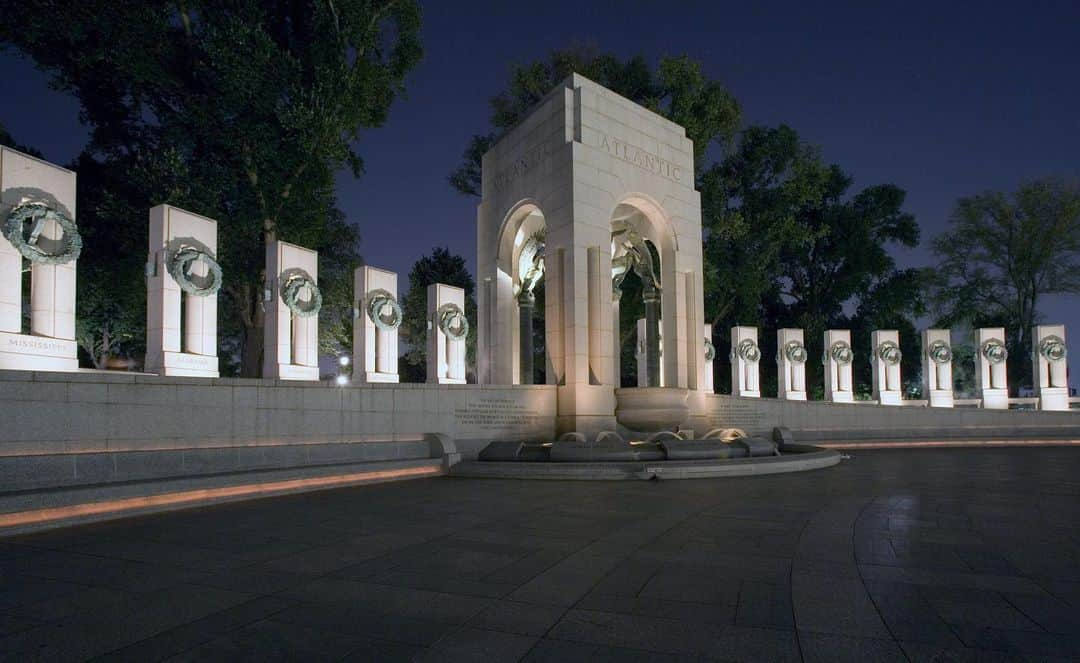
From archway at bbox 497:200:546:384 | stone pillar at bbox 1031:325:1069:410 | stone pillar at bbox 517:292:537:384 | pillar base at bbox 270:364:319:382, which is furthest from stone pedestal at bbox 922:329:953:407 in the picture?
pillar base at bbox 270:364:319:382

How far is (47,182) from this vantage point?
11.5m

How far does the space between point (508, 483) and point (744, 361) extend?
2078 centimetres

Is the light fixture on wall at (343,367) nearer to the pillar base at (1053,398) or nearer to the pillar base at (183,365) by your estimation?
the pillar base at (183,365)

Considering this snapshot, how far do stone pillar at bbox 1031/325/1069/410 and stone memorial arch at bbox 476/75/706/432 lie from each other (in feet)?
59.5

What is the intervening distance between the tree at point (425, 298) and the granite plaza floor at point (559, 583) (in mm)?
31901

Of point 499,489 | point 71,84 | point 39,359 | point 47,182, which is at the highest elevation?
point 71,84

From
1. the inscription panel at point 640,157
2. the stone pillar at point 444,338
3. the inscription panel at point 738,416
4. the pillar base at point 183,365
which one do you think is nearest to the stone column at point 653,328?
the inscription panel at point 738,416

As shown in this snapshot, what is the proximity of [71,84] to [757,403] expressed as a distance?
3046 centimetres

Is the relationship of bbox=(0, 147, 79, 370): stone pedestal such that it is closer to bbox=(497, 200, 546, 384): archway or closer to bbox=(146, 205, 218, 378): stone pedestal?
bbox=(146, 205, 218, 378): stone pedestal

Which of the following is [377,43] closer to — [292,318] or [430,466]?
[292,318]

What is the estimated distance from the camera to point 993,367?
1198 inches

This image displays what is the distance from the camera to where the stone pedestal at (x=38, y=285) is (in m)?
10.9

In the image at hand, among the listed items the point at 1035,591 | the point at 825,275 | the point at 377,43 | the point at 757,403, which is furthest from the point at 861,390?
the point at 1035,591

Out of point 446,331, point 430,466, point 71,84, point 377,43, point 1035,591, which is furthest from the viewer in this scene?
point 377,43
